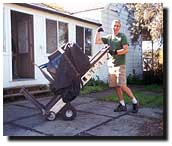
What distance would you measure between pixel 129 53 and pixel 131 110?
1.95 feet

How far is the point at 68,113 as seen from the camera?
2.73 meters

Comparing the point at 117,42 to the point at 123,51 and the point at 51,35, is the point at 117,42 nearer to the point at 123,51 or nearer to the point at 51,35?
the point at 123,51

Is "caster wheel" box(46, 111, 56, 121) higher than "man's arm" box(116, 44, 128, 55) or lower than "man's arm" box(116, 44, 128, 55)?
lower

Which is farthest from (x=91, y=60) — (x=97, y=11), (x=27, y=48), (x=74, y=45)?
(x=27, y=48)

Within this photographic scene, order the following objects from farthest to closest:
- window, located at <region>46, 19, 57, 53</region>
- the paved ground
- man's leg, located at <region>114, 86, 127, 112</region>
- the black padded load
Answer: window, located at <region>46, 19, 57, 53</region>, man's leg, located at <region>114, 86, 127, 112</region>, the black padded load, the paved ground

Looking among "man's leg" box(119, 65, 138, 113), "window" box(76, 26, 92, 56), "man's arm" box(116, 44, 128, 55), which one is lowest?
"man's leg" box(119, 65, 138, 113)

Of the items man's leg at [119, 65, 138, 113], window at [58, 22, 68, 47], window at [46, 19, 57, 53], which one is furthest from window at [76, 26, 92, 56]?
man's leg at [119, 65, 138, 113]

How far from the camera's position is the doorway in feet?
9.30

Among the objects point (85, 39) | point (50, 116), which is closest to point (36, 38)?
point (85, 39)

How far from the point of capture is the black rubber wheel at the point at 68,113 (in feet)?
8.90

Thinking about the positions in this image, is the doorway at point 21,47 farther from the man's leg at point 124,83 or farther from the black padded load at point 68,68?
the man's leg at point 124,83

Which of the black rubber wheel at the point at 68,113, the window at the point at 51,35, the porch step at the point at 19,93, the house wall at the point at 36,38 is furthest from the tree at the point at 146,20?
the porch step at the point at 19,93

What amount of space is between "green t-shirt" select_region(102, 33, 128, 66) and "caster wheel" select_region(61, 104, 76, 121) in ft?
2.11

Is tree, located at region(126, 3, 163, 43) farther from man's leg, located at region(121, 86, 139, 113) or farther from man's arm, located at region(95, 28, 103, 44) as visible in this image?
man's leg, located at region(121, 86, 139, 113)
